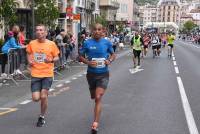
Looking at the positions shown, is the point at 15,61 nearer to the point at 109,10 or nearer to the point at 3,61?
the point at 3,61

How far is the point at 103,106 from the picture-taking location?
11.1 m

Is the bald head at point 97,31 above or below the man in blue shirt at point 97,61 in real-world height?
above

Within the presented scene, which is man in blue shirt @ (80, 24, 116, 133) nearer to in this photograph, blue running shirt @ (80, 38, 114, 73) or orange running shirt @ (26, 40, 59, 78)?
blue running shirt @ (80, 38, 114, 73)

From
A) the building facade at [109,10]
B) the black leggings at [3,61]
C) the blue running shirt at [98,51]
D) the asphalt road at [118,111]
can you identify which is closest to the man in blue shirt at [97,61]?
the blue running shirt at [98,51]

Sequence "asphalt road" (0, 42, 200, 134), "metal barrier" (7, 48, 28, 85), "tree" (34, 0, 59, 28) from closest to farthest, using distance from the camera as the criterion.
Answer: "asphalt road" (0, 42, 200, 134)
"metal barrier" (7, 48, 28, 85)
"tree" (34, 0, 59, 28)

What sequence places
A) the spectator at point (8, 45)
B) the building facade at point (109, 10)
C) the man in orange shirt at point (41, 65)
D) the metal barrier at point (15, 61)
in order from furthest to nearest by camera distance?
the building facade at point (109, 10), the spectator at point (8, 45), the metal barrier at point (15, 61), the man in orange shirt at point (41, 65)

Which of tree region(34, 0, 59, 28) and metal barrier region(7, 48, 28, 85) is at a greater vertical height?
tree region(34, 0, 59, 28)

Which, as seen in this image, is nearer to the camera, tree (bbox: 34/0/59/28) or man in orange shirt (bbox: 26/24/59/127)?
man in orange shirt (bbox: 26/24/59/127)

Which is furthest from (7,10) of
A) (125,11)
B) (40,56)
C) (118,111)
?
(125,11)

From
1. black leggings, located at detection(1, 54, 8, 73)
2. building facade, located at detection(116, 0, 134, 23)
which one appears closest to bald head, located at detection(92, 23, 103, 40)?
black leggings, located at detection(1, 54, 8, 73)

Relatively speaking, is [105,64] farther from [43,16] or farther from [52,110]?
[43,16]

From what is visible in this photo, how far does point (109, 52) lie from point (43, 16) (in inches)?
646

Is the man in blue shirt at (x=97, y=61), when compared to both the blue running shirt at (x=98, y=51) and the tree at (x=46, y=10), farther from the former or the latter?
the tree at (x=46, y=10)

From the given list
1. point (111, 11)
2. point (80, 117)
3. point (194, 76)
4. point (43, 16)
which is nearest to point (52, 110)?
point (80, 117)
